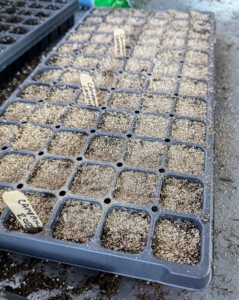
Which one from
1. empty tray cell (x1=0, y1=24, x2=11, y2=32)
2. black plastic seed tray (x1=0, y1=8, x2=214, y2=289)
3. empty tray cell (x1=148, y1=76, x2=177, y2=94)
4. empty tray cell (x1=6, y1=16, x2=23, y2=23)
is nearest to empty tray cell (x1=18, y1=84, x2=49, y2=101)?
black plastic seed tray (x1=0, y1=8, x2=214, y2=289)

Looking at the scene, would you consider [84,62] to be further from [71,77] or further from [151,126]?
[151,126]

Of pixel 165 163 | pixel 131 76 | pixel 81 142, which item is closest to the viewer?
pixel 165 163

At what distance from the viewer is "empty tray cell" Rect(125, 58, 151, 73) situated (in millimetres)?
1577

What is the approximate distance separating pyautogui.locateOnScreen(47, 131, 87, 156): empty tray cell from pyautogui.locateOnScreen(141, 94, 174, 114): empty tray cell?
1.05 feet

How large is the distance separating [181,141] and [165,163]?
0.14m

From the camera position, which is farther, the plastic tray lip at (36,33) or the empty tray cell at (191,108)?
the plastic tray lip at (36,33)

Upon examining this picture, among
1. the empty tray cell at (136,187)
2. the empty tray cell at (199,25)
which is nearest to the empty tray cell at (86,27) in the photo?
the empty tray cell at (199,25)

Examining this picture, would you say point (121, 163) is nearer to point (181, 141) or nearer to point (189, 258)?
point (181, 141)

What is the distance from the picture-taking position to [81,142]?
1.19 m

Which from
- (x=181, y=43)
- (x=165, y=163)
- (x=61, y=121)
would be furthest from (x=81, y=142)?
(x=181, y=43)

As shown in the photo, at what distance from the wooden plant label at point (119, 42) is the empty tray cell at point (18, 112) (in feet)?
1.94

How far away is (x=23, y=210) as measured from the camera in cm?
81

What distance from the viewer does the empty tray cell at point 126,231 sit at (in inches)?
33.6

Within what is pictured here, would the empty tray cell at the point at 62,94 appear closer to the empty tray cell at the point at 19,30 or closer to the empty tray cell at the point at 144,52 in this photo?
the empty tray cell at the point at 144,52
